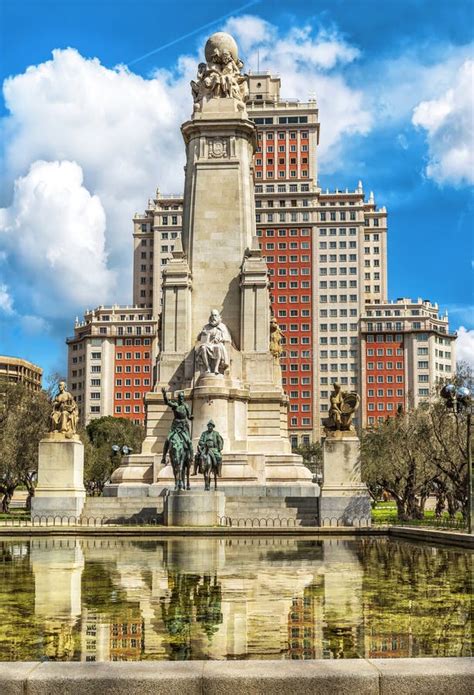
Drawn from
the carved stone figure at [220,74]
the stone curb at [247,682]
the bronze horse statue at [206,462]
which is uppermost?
the carved stone figure at [220,74]

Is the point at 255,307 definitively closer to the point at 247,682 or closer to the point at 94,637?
the point at 94,637

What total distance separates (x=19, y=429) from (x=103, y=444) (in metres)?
41.8

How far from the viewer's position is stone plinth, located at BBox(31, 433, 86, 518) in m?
31.3

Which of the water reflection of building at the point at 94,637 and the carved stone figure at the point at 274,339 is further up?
the carved stone figure at the point at 274,339

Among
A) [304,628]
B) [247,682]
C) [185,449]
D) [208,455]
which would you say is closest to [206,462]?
[208,455]

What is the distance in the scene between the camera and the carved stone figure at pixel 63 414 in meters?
32.7

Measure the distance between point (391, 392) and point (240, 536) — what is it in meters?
120

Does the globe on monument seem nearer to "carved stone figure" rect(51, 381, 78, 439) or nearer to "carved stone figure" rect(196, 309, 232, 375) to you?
"carved stone figure" rect(196, 309, 232, 375)

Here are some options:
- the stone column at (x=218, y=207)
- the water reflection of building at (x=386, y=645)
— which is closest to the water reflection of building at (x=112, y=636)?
the water reflection of building at (x=386, y=645)

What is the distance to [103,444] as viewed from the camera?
3615 inches

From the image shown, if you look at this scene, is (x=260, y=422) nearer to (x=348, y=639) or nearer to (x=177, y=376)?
(x=177, y=376)

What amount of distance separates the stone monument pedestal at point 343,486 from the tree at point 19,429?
21.8m

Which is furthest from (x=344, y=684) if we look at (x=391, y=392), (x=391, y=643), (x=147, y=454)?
(x=391, y=392)

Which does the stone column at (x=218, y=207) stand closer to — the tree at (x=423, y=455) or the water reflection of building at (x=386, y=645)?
the tree at (x=423, y=455)
